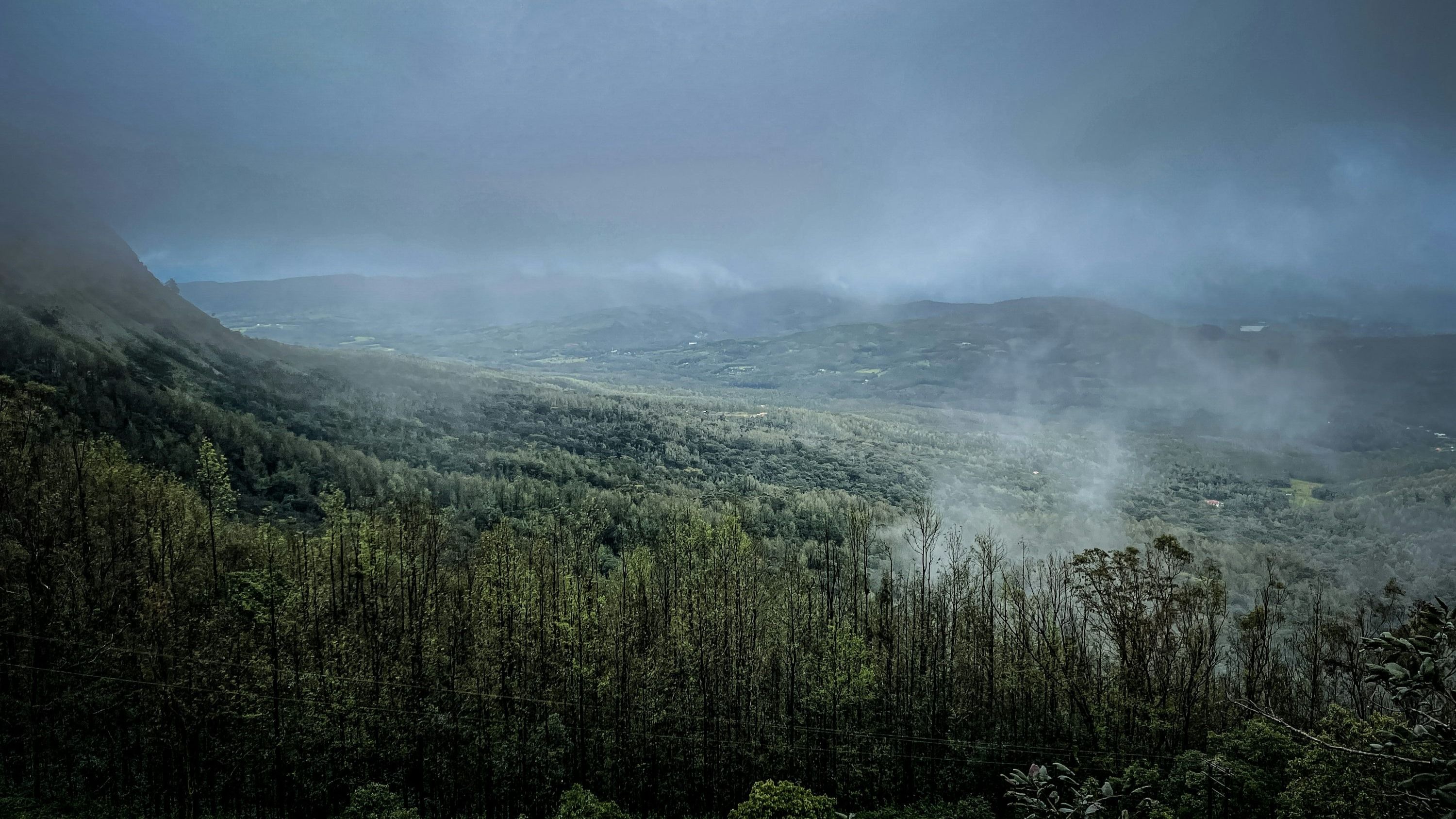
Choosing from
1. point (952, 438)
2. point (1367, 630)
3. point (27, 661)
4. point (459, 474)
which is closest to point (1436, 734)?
point (27, 661)

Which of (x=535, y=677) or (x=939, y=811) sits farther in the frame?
(x=535, y=677)

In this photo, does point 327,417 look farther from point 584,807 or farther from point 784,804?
point 784,804

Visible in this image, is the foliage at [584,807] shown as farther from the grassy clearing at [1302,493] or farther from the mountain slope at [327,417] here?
the grassy clearing at [1302,493]

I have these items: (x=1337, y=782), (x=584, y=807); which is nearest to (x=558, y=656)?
(x=584, y=807)

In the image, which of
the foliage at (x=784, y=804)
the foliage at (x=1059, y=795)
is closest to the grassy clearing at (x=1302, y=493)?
the foliage at (x=784, y=804)

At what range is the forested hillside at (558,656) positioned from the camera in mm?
30391

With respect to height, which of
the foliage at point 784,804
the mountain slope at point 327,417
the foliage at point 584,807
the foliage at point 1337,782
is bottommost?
the foliage at point 584,807

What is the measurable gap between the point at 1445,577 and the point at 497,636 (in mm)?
123292

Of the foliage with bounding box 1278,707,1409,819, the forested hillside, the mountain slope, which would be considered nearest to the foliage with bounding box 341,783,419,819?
the forested hillside

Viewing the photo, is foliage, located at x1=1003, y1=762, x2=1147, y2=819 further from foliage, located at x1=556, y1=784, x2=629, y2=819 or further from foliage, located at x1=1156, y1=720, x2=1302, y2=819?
foliage, located at x1=556, y1=784, x2=629, y2=819

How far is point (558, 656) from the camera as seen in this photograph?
136ft

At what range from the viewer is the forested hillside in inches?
1196

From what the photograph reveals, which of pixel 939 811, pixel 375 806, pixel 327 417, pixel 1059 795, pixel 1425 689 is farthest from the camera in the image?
pixel 327 417

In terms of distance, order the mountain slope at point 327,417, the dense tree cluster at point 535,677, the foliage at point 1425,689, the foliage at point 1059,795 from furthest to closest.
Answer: the mountain slope at point 327,417, the dense tree cluster at point 535,677, the foliage at point 1059,795, the foliage at point 1425,689
